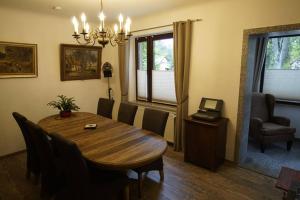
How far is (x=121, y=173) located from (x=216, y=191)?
125cm

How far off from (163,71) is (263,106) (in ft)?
6.87

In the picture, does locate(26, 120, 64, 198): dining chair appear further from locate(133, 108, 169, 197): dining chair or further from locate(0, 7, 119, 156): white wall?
locate(0, 7, 119, 156): white wall

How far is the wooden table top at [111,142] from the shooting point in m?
1.81

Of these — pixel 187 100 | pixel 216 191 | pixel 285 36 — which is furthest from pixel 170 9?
pixel 216 191

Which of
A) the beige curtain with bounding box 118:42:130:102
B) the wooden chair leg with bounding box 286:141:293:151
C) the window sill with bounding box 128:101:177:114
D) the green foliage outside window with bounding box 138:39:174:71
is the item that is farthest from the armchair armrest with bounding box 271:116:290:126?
the beige curtain with bounding box 118:42:130:102

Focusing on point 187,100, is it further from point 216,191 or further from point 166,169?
point 216,191

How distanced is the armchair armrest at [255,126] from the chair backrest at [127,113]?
7.03 feet

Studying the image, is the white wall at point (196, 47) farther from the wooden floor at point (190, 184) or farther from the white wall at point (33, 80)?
the wooden floor at point (190, 184)

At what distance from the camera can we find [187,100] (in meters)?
3.56

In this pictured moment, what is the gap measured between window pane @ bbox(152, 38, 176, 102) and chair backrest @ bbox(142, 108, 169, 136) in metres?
1.29

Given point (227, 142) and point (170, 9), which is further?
point (170, 9)

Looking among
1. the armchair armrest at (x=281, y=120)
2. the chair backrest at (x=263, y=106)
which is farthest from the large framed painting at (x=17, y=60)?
the armchair armrest at (x=281, y=120)

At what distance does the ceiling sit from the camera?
3.05m

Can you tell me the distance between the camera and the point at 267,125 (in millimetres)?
3670
